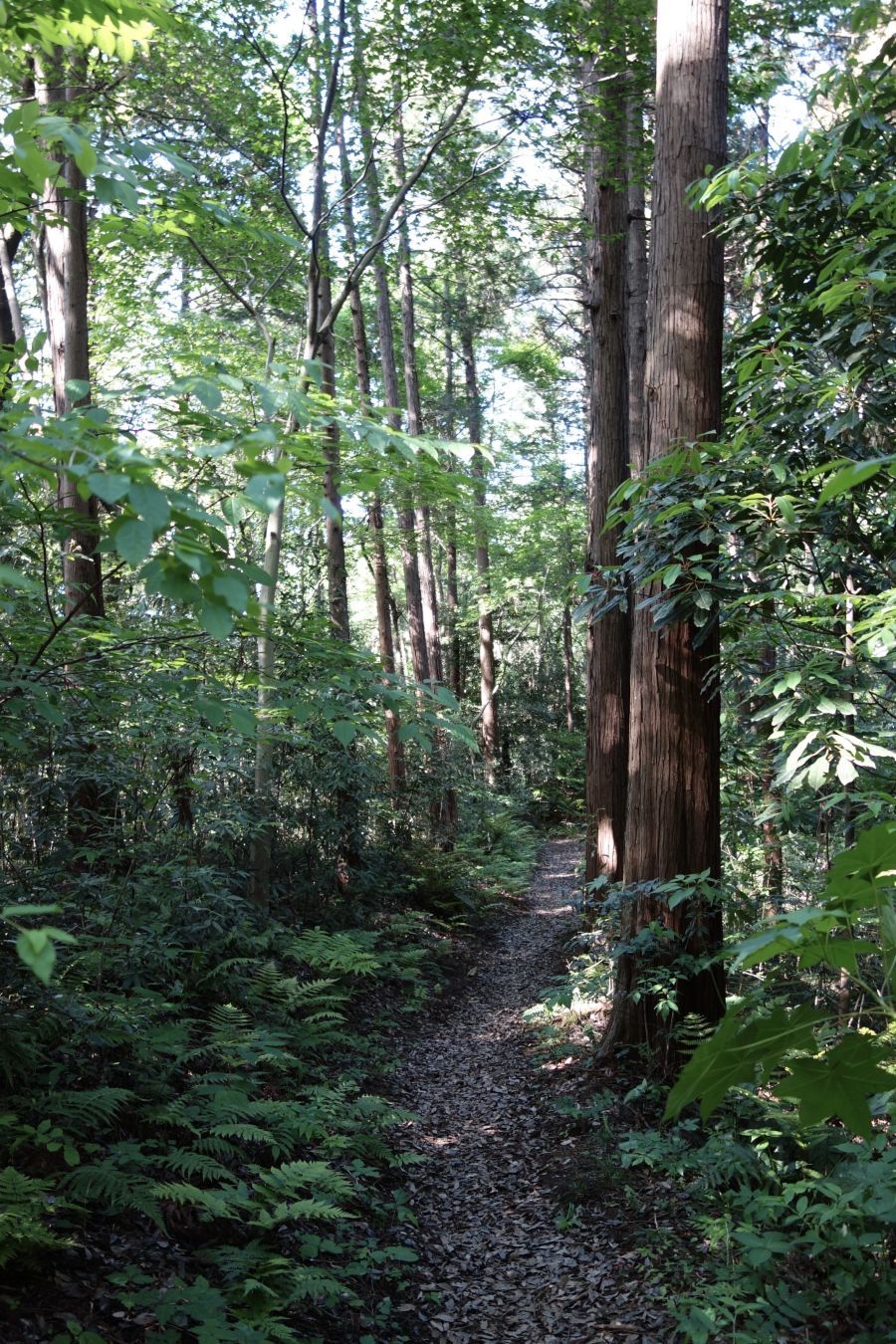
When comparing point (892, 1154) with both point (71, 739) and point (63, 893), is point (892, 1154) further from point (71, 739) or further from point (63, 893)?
point (71, 739)

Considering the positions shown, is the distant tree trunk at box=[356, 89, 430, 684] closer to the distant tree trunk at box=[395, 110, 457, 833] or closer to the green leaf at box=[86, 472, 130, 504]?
the distant tree trunk at box=[395, 110, 457, 833]

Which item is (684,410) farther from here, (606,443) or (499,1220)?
(499,1220)

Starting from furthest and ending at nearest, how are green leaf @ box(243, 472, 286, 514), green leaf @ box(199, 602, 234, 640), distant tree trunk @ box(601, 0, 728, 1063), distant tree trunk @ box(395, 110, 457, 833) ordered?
distant tree trunk @ box(395, 110, 457, 833) < distant tree trunk @ box(601, 0, 728, 1063) < green leaf @ box(243, 472, 286, 514) < green leaf @ box(199, 602, 234, 640)

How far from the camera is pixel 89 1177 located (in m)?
3.38

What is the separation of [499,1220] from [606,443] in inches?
278

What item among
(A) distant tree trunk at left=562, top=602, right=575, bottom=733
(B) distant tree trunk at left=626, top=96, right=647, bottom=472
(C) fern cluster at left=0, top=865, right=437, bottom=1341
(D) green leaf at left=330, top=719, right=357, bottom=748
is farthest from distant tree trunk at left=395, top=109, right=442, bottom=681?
(D) green leaf at left=330, top=719, right=357, bottom=748

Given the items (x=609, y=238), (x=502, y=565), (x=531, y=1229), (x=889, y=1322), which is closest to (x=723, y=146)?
(x=609, y=238)

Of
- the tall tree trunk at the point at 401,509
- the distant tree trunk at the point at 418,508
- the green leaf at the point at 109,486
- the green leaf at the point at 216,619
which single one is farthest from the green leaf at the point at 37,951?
the distant tree trunk at the point at 418,508

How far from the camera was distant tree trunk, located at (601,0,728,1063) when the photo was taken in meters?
5.21

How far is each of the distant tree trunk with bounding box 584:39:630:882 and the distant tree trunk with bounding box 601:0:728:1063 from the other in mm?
3226

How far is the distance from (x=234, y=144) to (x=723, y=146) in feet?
16.1

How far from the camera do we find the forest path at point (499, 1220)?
366cm

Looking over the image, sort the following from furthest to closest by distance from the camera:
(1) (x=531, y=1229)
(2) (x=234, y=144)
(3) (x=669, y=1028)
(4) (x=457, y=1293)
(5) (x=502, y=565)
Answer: (5) (x=502, y=565) < (2) (x=234, y=144) < (3) (x=669, y=1028) < (1) (x=531, y=1229) < (4) (x=457, y=1293)

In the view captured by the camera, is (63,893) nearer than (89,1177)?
No
